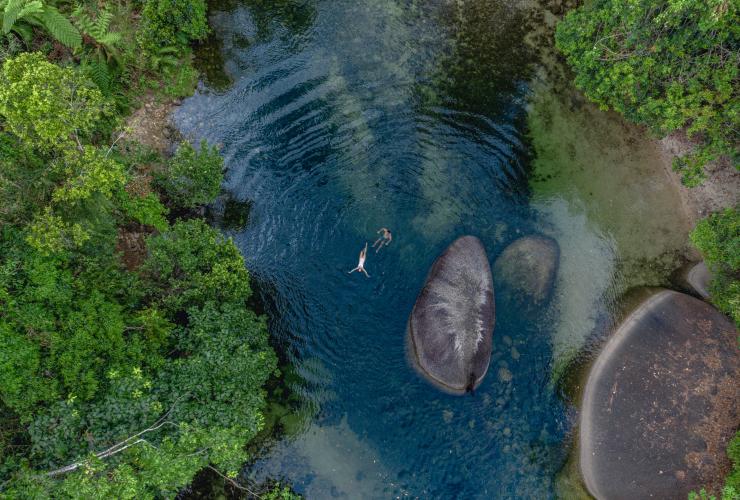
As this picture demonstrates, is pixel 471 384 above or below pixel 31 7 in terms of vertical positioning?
below

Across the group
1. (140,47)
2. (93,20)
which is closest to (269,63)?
(140,47)

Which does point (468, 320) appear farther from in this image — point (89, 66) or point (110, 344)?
point (89, 66)

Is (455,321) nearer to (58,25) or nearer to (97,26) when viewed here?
(97,26)

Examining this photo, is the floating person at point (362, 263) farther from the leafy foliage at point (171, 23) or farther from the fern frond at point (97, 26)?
the fern frond at point (97, 26)

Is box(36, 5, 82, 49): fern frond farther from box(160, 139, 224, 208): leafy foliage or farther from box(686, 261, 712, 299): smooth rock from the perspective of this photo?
box(686, 261, 712, 299): smooth rock

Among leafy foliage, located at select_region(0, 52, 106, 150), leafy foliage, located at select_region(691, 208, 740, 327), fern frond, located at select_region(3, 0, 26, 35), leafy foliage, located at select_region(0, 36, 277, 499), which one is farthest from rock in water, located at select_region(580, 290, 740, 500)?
fern frond, located at select_region(3, 0, 26, 35)

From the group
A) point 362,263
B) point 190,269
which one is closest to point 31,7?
point 190,269
